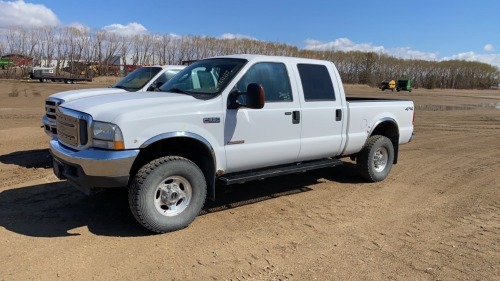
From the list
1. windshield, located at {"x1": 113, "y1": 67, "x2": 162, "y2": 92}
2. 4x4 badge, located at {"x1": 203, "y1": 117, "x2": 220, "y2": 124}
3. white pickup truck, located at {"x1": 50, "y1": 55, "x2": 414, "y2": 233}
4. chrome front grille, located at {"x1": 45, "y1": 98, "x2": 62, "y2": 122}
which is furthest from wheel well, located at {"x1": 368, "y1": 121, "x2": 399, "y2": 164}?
chrome front grille, located at {"x1": 45, "y1": 98, "x2": 62, "y2": 122}

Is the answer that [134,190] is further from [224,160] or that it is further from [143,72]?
[143,72]

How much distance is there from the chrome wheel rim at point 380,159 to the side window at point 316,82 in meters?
1.76

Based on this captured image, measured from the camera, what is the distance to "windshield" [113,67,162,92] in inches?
375

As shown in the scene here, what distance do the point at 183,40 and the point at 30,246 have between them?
65.2 m

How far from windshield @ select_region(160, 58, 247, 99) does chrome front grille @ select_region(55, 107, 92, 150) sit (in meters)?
1.36

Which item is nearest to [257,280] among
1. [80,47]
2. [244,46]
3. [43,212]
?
[43,212]

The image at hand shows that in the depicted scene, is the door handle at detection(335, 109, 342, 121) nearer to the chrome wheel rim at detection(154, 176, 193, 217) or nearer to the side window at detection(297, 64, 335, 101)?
the side window at detection(297, 64, 335, 101)

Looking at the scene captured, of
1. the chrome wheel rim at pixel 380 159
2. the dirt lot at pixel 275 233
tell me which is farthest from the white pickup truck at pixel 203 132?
the chrome wheel rim at pixel 380 159

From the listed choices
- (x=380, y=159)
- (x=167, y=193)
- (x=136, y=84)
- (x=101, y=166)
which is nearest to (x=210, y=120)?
(x=167, y=193)

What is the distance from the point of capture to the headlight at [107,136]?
4.45 m

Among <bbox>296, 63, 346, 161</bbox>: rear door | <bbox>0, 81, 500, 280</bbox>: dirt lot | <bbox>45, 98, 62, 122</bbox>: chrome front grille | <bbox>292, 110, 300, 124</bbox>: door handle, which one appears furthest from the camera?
<bbox>45, 98, 62, 122</bbox>: chrome front grille

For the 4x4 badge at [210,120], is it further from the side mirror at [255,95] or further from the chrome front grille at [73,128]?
the chrome front grille at [73,128]

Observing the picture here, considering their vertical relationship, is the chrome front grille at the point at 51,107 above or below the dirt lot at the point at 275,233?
above

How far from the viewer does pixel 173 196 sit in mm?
5012
